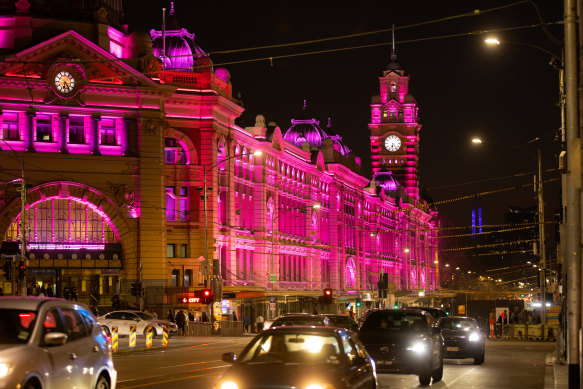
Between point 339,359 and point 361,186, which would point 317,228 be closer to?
point 361,186

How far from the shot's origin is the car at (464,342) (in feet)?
99.6

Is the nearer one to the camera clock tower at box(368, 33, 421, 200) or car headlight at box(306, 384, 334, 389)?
car headlight at box(306, 384, 334, 389)

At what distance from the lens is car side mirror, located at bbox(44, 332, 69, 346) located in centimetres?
1283

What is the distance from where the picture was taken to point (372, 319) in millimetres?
23547

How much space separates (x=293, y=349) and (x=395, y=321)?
9579 mm

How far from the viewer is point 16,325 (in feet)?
42.7

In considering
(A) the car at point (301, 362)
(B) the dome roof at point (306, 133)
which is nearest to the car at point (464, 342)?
(A) the car at point (301, 362)

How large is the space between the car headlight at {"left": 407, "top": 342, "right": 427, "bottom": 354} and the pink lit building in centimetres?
3154

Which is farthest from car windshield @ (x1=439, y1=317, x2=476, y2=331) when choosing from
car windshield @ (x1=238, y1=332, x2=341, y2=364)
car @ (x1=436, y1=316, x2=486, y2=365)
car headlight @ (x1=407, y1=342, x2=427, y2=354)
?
car windshield @ (x1=238, y1=332, x2=341, y2=364)

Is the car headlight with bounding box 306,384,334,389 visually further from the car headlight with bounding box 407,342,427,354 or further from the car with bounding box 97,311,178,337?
the car with bounding box 97,311,178,337

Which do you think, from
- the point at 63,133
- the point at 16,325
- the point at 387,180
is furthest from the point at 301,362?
the point at 387,180

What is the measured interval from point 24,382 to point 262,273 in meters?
65.4

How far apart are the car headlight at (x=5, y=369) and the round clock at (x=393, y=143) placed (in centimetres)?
15562

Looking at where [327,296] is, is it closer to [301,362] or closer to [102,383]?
[102,383]
